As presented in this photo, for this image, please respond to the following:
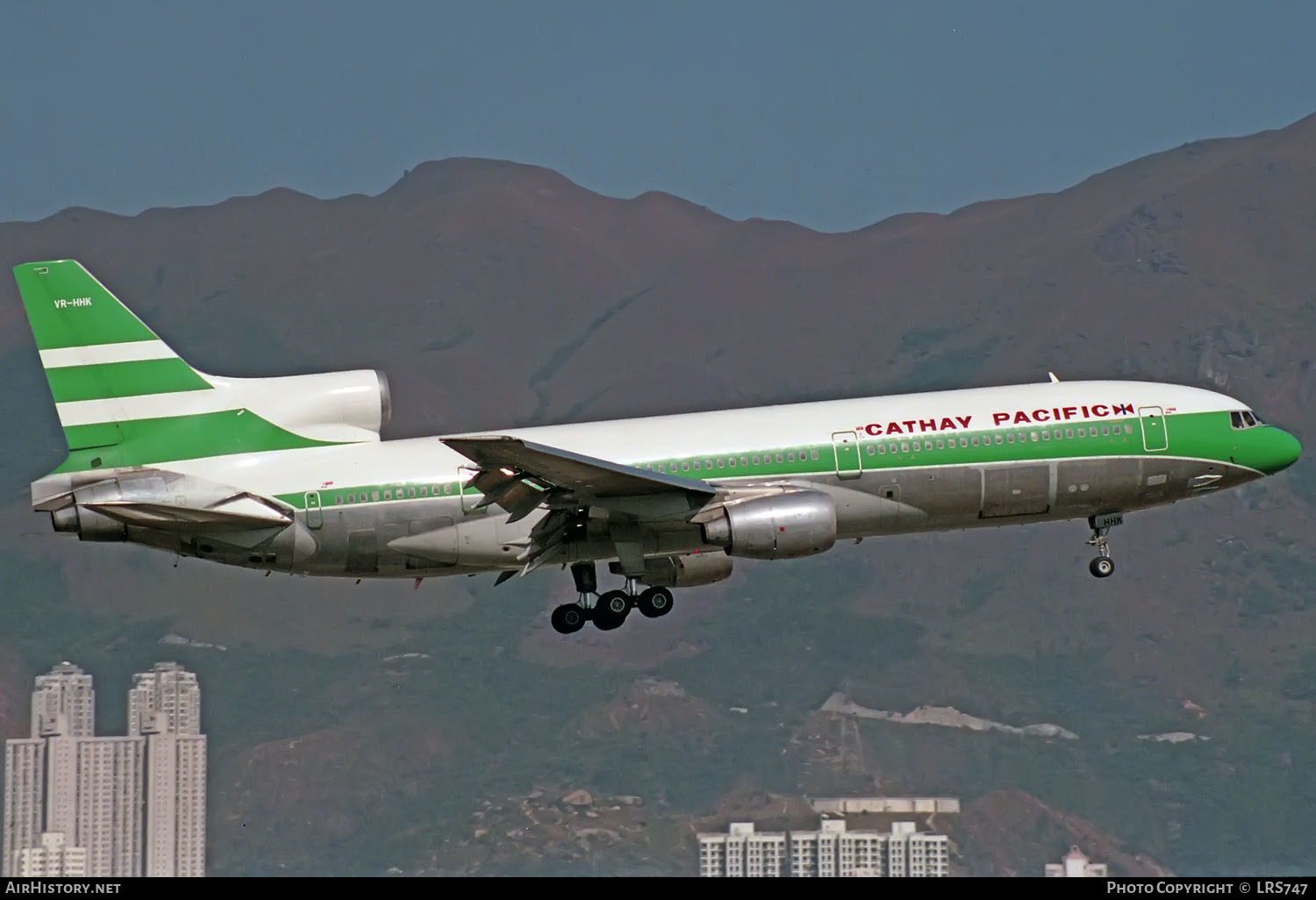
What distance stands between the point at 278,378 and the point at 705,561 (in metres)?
12.2

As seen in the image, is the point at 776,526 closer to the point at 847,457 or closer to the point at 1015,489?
the point at 847,457

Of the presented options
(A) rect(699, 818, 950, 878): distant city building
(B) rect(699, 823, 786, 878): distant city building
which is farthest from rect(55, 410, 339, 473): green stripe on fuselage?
(B) rect(699, 823, 786, 878): distant city building

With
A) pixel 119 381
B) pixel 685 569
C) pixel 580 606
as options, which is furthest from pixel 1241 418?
pixel 119 381

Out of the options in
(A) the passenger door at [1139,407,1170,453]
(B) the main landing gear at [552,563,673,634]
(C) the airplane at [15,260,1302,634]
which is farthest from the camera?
(B) the main landing gear at [552,563,673,634]

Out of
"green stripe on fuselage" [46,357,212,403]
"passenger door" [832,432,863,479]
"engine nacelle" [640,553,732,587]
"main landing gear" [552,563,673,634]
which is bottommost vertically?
"main landing gear" [552,563,673,634]

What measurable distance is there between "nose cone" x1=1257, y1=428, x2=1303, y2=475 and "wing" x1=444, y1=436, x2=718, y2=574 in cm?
1516

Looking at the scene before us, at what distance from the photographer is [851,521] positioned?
5131 cm

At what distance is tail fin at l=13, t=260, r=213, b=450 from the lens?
52.2 meters

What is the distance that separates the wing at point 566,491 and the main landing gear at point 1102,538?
10993 millimetres

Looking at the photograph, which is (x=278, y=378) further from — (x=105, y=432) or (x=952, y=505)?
(x=952, y=505)

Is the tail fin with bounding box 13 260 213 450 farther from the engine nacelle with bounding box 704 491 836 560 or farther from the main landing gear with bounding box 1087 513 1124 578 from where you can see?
the main landing gear with bounding box 1087 513 1124 578

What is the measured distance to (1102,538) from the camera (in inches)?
2169

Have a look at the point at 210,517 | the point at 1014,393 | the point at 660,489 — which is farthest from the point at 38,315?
the point at 1014,393
